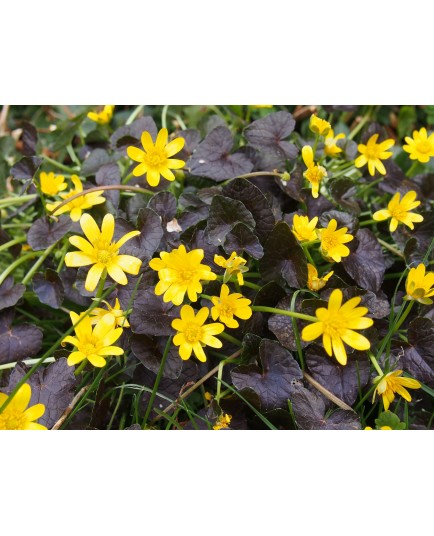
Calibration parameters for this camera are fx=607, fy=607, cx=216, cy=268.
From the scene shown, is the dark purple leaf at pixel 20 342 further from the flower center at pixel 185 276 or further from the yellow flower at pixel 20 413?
the flower center at pixel 185 276

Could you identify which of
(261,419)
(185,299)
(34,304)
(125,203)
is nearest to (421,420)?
(261,419)

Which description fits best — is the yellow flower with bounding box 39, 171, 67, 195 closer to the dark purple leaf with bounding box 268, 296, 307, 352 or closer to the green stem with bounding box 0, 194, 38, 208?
the green stem with bounding box 0, 194, 38, 208

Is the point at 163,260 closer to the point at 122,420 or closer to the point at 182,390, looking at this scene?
the point at 182,390

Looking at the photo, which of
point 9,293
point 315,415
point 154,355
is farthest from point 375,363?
point 9,293

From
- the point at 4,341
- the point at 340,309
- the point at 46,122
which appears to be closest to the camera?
the point at 340,309

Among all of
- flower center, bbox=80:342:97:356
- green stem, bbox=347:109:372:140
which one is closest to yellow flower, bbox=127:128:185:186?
flower center, bbox=80:342:97:356
